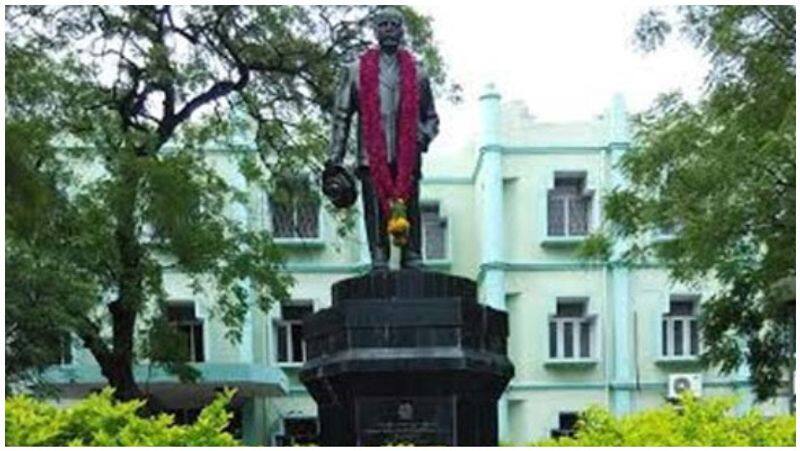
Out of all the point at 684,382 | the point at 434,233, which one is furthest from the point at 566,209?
the point at 684,382

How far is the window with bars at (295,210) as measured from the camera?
1686 centimetres

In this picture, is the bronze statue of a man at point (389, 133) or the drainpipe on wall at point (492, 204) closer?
the bronze statue of a man at point (389, 133)

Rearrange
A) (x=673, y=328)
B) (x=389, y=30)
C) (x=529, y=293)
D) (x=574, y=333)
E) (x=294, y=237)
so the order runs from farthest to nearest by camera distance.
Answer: (x=574, y=333)
(x=673, y=328)
(x=529, y=293)
(x=294, y=237)
(x=389, y=30)

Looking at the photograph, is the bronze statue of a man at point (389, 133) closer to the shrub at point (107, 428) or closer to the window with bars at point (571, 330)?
the shrub at point (107, 428)

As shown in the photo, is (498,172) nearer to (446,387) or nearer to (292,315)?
(292,315)

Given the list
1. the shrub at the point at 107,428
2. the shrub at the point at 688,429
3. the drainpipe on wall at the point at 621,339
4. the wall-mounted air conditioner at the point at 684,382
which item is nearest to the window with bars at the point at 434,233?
the drainpipe on wall at the point at 621,339

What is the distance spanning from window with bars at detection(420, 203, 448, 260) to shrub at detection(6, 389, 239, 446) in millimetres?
16022

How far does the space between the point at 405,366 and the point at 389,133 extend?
143cm

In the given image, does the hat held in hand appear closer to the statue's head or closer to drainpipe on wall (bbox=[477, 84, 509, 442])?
the statue's head

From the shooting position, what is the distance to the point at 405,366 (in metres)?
8.48

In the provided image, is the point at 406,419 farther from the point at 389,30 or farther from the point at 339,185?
the point at 389,30

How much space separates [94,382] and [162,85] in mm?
7019

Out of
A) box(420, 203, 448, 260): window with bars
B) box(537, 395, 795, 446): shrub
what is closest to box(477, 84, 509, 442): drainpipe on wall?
box(420, 203, 448, 260): window with bars

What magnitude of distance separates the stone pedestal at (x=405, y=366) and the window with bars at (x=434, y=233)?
14603 millimetres
